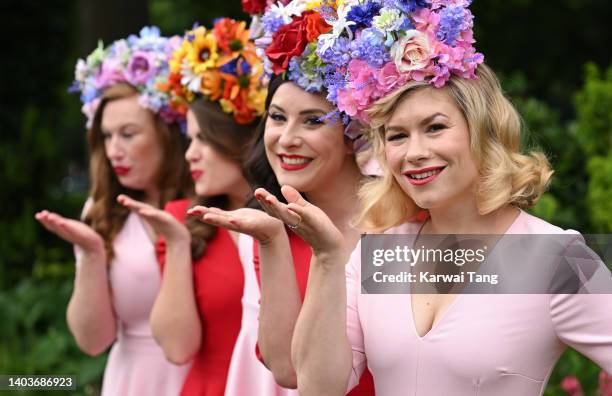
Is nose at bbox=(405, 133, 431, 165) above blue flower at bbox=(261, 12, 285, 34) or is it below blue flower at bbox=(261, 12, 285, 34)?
below

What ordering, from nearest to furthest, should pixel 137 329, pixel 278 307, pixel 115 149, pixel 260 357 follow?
pixel 278 307 → pixel 260 357 → pixel 137 329 → pixel 115 149

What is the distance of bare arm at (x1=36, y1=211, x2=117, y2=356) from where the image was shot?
14.9 ft

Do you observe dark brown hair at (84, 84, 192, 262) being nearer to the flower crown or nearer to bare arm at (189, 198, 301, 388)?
the flower crown

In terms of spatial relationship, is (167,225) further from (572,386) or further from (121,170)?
(572,386)

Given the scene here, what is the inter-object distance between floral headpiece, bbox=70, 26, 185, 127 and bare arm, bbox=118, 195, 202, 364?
799 mm

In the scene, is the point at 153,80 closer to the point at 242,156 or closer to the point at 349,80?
the point at 242,156

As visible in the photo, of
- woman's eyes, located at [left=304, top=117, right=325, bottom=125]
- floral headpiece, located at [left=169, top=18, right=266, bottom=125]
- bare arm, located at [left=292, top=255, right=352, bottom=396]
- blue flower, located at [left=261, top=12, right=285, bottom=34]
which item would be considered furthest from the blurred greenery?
floral headpiece, located at [left=169, top=18, right=266, bottom=125]

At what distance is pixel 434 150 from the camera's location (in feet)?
9.45

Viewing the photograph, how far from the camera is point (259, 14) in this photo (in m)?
4.11

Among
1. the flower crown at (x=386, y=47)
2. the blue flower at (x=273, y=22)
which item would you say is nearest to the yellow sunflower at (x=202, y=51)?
the blue flower at (x=273, y=22)

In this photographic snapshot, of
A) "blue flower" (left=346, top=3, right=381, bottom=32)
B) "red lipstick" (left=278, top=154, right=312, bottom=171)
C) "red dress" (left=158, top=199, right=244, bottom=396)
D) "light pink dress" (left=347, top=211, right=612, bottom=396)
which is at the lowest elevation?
"light pink dress" (left=347, top=211, right=612, bottom=396)

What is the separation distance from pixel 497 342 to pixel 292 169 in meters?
1.17

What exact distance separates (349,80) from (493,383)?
111 cm

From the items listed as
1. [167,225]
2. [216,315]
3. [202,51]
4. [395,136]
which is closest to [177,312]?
[216,315]
